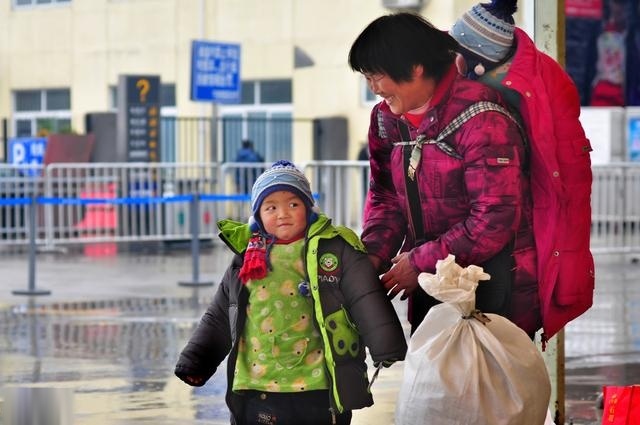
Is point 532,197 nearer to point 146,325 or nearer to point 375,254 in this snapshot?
point 375,254

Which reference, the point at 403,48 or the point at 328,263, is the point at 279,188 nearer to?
the point at 328,263

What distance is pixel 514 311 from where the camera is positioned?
488 cm

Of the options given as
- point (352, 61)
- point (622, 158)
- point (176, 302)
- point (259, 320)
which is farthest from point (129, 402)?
point (622, 158)

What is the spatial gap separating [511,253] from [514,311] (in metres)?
0.21

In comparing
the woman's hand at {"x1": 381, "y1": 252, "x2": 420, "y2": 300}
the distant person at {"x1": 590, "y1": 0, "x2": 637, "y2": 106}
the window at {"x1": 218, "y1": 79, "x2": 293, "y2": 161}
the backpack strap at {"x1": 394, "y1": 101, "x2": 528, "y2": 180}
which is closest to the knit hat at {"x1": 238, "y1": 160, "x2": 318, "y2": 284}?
the woman's hand at {"x1": 381, "y1": 252, "x2": 420, "y2": 300}

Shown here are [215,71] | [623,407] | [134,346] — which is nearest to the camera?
[623,407]

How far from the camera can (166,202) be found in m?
19.7

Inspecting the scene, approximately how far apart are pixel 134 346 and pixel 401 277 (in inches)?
263

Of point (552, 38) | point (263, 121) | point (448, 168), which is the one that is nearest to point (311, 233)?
point (448, 168)

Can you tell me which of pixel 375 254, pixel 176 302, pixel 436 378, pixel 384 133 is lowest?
pixel 176 302

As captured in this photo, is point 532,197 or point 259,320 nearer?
point 532,197

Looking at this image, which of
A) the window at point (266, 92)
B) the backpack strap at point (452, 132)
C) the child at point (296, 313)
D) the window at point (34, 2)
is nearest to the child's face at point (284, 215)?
the child at point (296, 313)

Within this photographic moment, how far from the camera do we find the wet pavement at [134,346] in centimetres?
848

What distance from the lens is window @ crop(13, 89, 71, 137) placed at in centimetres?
3869
